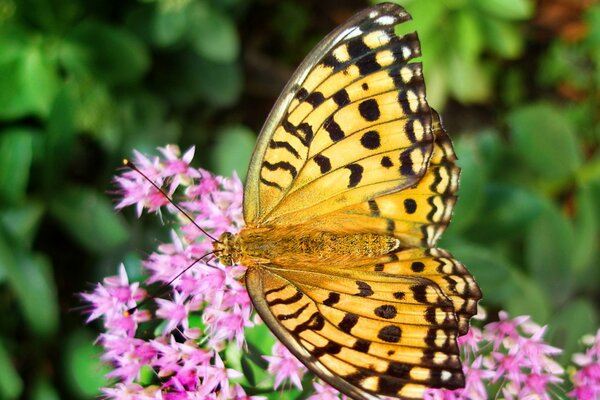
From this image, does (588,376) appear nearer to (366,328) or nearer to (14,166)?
(366,328)

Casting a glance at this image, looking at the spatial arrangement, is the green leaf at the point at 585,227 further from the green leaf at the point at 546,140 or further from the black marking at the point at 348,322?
the black marking at the point at 348,322

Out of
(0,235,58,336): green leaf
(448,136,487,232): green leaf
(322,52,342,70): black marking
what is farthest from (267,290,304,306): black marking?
(0,235,58,336): green leaf

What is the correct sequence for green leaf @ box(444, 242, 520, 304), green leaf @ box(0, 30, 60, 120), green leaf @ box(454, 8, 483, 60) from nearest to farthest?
green leaf @ box(444, 242, 520, 304), green leaf @ box(0, 30, 60, 120), green leaf @ box(454, 8, 483, 60)

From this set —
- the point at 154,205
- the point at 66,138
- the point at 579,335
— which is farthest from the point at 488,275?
the point at 66,138

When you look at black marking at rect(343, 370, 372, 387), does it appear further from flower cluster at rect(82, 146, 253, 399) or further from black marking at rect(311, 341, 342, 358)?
flower cluster at rect(82, 146, 253, 399)

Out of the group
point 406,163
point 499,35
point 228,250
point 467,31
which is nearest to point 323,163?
point 406,163

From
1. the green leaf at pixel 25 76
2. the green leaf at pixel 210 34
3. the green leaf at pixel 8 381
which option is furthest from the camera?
the green leaf at pixel 210 34

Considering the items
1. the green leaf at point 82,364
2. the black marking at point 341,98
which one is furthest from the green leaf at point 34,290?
the black marking at point 341,98
